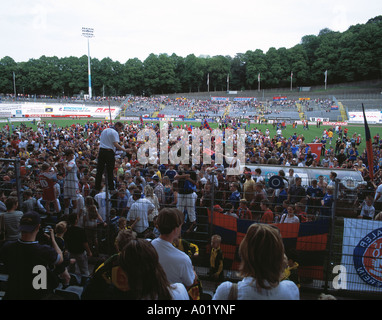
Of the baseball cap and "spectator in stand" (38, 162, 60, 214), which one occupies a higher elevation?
the baseball cap

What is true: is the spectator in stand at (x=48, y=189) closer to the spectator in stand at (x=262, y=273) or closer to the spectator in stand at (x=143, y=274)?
the spectator in stand at (x=143, y=274)

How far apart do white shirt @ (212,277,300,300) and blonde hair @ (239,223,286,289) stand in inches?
1.4

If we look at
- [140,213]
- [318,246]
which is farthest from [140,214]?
[318,246]

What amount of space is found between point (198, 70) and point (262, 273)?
337ft

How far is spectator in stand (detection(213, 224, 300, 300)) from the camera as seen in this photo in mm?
2014

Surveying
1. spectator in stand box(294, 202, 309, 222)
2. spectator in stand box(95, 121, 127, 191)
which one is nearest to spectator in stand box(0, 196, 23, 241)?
spectator in stand box(95, 121, 127, 191)

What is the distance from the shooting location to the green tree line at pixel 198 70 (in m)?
86.7

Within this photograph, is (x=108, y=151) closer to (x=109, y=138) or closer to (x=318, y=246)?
(x=109, y=138)

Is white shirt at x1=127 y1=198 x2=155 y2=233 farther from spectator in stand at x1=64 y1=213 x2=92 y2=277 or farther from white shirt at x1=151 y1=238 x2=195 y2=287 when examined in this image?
white shirt at x1=151 y1=238 x2=195 y2=287

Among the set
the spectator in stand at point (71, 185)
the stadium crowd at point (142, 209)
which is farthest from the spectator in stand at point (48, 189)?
the spectator in stand at point (71, 185)

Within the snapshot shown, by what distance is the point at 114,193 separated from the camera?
22.1 ft

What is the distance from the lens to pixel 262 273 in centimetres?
202
